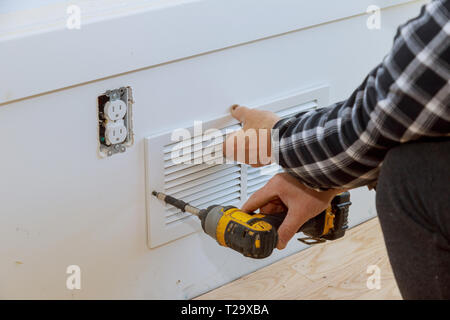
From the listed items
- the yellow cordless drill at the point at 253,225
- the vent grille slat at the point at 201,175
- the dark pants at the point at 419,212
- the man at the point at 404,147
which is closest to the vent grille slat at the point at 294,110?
the vent grille slat at the point at 201,175

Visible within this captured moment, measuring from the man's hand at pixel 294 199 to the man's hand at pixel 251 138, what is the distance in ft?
0.20

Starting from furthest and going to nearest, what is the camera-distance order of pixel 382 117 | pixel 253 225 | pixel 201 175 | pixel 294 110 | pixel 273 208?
pixel 294 110
pixel 201 175
pixel 273 208
pixel 253 225
pixel 382 117

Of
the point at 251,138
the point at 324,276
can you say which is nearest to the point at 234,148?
the point at 251,138

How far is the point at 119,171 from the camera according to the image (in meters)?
1.30

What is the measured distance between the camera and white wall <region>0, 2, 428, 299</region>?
3.85ft

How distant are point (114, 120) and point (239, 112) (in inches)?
11.4

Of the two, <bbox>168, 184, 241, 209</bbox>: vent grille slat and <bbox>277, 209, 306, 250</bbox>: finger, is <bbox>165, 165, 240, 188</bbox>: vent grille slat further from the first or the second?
<bbox>277, 209, 306, 250</bbox>: finger

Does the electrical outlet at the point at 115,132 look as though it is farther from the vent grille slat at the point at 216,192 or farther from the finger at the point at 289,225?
the finger at the point at 289,225

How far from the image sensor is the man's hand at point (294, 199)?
125 centimetres

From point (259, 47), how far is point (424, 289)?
654 millimetres

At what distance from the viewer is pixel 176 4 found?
127 cm

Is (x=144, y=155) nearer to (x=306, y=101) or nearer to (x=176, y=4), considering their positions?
(x=176, y=4)

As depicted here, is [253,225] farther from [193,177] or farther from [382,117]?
[382,117]

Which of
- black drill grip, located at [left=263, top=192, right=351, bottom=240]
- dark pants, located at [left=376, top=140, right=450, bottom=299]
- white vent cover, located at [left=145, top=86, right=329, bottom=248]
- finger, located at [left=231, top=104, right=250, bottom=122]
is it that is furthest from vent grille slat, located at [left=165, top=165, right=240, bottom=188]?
dark pants, located at [left=376, top=140, right=450, bottom=299]
